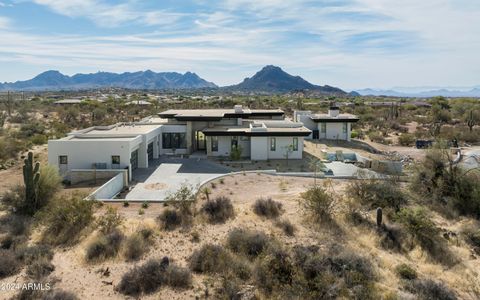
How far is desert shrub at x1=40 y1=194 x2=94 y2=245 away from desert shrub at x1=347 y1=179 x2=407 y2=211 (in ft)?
48.2

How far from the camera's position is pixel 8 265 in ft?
48.3

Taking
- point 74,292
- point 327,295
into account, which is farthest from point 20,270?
point 327,295

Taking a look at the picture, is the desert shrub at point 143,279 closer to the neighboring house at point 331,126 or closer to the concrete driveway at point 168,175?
the concrete driveway at point 168,175

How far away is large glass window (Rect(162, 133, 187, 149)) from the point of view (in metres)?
38.4

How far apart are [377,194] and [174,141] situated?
22161 millimetres

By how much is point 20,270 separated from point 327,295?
11576 millimetres

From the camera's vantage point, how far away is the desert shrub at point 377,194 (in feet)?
70.9

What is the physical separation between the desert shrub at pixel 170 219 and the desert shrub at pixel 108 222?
6.47ft

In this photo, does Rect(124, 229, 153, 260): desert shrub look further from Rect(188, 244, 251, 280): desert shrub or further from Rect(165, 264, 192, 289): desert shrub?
Rect(165, 264, 192, 289): desert shrub

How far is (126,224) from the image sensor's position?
18.7 metres

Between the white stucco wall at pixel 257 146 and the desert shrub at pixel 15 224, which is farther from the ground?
the white stucco wall at pixel 257 146

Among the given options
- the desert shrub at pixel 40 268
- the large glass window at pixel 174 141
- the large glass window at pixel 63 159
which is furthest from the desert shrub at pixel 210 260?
the large glass window at pixel 174 141

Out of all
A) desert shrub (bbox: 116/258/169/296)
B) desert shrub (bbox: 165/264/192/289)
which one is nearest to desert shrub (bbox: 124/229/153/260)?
desert shrub (bbox: 116/258/169/296)

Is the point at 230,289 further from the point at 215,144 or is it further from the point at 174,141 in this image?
the point at 174,141
